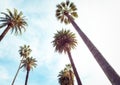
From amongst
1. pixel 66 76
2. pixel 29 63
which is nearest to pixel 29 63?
pixel 29 63

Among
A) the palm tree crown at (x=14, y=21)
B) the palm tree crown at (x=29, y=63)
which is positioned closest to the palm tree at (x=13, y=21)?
the palm tree crown at (x=14, y=21)

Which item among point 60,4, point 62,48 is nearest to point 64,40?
point 62,48

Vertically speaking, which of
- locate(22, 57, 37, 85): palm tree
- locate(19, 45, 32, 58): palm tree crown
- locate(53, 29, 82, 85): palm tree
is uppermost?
locate(19, 45, 32, 58): palm tree crown

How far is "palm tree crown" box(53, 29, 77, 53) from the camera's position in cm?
3497

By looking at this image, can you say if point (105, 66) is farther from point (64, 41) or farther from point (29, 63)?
point (29, 63)

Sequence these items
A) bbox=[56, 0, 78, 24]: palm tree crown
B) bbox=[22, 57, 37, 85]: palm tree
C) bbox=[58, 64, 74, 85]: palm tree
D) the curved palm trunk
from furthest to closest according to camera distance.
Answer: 1. bbox=[22, 57, 37, 85]: palm tree
2. bbox=[58, 64, 74, 85]: palm tree
3. bbox=[56, 0, 78, 24]: palm tree crown
4. the curved palm trunk

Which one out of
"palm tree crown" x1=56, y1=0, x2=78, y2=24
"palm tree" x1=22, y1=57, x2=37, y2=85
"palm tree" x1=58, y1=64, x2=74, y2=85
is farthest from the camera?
"palm tree" x1=22, y1=57, x2=37, y2=85

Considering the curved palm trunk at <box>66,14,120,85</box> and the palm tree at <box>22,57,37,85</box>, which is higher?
the palm tree at <box>22,57,37,85</box>

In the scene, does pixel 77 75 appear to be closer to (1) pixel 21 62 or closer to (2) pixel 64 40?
(2) pixel 64 40

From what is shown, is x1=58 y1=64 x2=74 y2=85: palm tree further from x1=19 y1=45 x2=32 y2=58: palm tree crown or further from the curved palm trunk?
the curved palm trunk

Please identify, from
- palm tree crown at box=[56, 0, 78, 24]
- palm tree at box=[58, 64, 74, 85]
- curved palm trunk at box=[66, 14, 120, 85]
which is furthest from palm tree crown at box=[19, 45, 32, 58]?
curved palm trunk at box=[66, 14, 120, 85]

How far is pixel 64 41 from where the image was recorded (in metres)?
35.2

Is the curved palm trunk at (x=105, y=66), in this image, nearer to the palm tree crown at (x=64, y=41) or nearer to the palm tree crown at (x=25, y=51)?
the palm tree crown at (x=64, y=41)

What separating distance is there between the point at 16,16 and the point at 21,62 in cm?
2223
